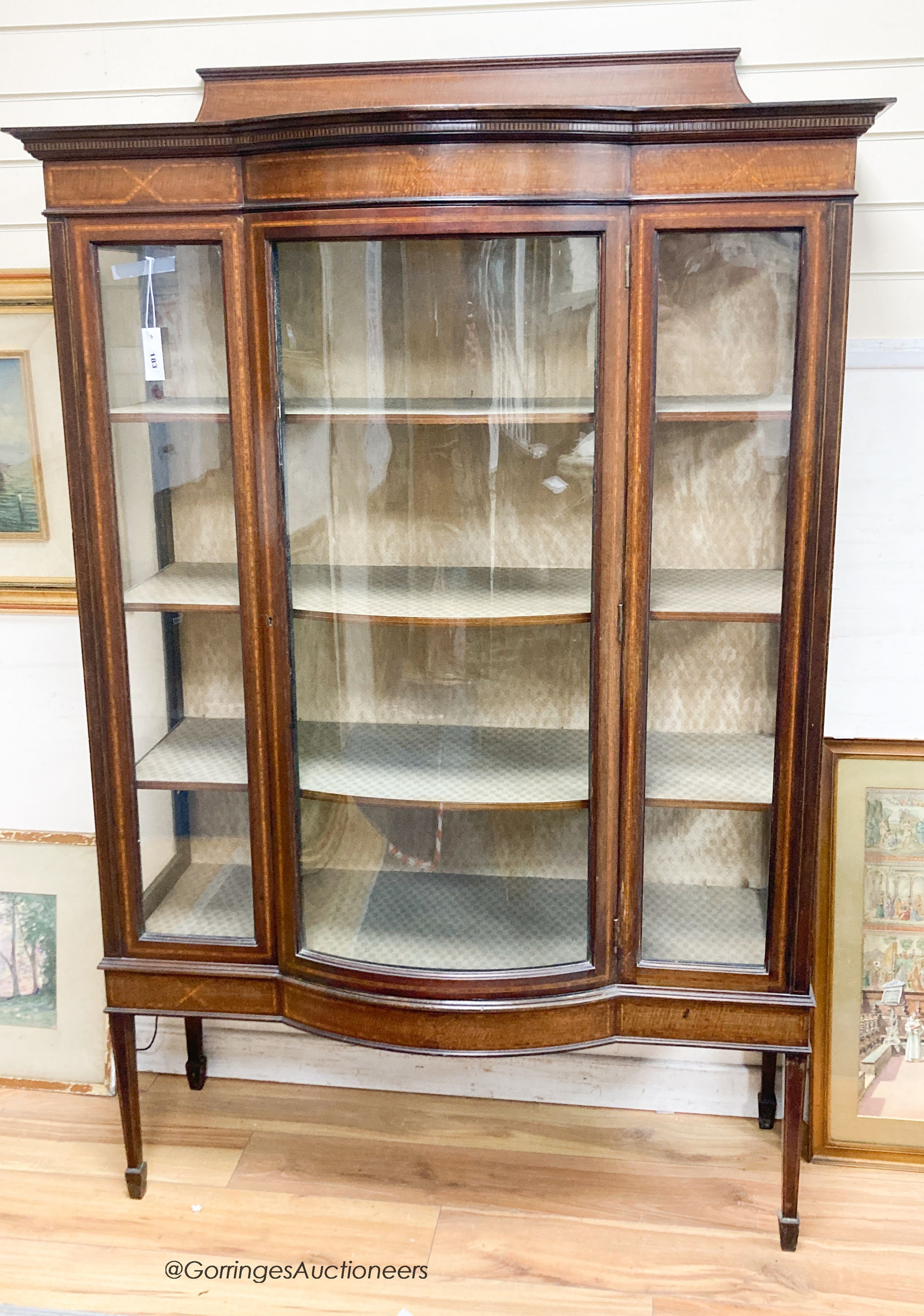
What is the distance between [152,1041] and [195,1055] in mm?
125

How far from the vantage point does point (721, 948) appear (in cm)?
182

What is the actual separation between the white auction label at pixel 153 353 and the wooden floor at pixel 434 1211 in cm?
144

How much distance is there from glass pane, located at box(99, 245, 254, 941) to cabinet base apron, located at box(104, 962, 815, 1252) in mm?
114

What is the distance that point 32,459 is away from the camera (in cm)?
223

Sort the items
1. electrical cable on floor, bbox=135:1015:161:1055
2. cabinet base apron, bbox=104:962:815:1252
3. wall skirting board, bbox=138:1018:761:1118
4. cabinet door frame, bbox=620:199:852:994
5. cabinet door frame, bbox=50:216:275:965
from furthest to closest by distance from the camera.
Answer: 1. electrical cable on floor, bbox=135:1015:161:1055
2. wall skirting board, bbox=138:1018:761:1118
3. cabinet base apron, bbox=104:962:815:1252
4. cabinet door frame, bbox=50:216:275:965
5. cabinet door frame, bbox=620:199:852:994

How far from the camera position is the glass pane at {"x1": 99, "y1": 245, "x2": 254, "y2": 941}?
1727mm

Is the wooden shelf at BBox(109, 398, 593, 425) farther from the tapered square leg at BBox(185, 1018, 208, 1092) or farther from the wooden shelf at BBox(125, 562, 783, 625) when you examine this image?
the tapered square leg at BBox(185, 1018, 208, 1092)

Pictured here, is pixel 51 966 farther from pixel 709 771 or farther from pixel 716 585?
pixel 716 585

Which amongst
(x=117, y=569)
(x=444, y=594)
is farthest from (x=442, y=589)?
(x=117, y=569)

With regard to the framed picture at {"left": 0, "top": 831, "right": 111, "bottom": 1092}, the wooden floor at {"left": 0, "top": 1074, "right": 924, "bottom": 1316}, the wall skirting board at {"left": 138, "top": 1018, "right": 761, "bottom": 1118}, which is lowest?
the wooden floor at {"left": 0, "top": 1074, "right": 924, "bottom": 1316}

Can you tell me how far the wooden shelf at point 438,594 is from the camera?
1.72 meters

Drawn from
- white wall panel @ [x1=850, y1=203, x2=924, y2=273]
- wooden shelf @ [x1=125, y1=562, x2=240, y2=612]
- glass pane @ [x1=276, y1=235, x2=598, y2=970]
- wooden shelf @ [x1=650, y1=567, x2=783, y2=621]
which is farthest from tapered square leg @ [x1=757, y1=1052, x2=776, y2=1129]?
white wall panel @ [x1=850, y1=203, x2=924, y2=273]

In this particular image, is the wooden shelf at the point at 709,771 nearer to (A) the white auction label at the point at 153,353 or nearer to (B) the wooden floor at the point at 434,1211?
(B) the wooden floor at the point at 434,1211

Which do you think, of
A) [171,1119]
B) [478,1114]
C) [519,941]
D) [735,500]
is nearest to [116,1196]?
[171,1119]
